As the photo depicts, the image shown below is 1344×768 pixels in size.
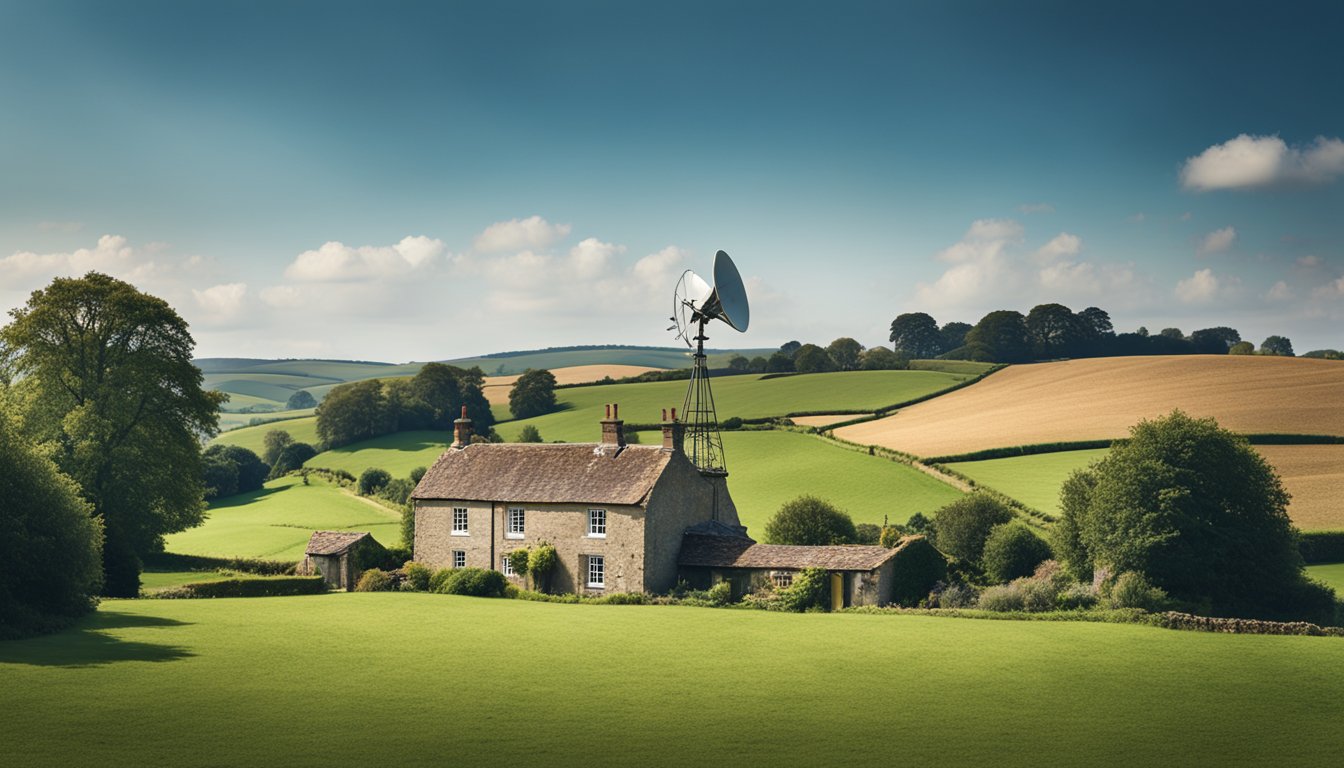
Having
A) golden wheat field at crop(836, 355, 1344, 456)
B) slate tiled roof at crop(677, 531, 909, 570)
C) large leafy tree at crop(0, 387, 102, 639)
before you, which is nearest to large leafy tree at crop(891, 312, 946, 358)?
golden wheat field at crop(836, 355, 1344, 456)

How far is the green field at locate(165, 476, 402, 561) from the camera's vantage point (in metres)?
68.6

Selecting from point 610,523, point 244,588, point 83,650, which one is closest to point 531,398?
point 610,523

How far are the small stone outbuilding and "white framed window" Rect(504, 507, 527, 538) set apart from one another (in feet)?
24.8

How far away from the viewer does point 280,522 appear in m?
78.5

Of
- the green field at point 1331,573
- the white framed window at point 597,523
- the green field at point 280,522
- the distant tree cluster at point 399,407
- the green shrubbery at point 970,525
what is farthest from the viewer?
the distant tree cluster at point 399,407

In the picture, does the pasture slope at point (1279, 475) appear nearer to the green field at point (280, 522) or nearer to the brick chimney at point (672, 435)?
the brick chimney at point (672, 435)

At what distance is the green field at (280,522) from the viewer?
6862 centimetres

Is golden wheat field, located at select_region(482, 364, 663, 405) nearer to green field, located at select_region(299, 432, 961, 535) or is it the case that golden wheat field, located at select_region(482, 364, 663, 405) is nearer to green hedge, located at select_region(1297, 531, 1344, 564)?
green field, located at select_region(299, 432, 961, 535)

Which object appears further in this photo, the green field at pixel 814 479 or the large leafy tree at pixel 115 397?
the green field at pixel 814 479

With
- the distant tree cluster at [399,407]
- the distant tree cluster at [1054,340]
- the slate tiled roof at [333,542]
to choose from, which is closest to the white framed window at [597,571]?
the slate tiled roof at [333,542]

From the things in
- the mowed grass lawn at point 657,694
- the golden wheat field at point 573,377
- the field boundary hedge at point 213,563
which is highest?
the golden wheat field at point 573,377

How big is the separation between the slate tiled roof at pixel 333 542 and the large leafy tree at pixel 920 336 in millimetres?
121945

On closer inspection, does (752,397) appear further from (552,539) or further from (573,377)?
(552,539)

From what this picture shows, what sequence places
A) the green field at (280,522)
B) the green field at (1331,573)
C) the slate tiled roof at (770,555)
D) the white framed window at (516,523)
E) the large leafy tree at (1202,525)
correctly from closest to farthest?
A: the large leafy tree at (1202,525) → the slate tiled roof at (770,555) → the green field at (1331,573) → the white framed window at (516,523) → the green field at (280,522)
